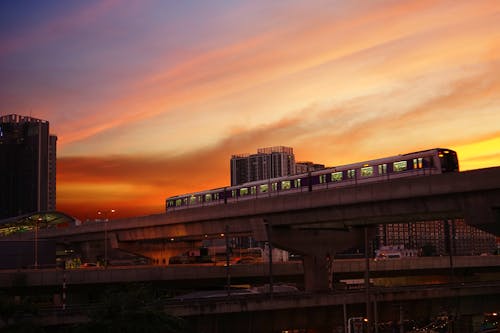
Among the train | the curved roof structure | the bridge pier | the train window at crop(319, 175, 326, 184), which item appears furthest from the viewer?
Answer: the curved roof structure

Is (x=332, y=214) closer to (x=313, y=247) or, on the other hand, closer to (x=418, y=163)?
(x=313, y=247)

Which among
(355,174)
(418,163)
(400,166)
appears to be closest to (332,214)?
(400,166)

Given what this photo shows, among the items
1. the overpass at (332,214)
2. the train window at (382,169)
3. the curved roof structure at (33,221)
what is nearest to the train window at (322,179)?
the train window at (382,169)

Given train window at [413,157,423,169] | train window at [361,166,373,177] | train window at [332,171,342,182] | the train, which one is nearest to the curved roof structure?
the train

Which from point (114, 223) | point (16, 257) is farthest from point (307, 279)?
point (16, 257)

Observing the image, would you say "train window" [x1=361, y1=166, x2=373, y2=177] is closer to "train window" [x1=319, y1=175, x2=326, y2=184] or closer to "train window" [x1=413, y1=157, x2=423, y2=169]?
"train window" [x1=413, y1=157, x2=423, y2=169]

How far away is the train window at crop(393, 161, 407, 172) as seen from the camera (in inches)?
2430

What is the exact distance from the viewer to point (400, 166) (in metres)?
62.1

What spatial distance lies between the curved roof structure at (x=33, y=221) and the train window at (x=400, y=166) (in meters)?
89.0

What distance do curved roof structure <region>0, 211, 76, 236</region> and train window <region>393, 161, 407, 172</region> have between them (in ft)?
292

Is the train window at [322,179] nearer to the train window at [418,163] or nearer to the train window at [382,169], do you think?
the train window at [382,169]

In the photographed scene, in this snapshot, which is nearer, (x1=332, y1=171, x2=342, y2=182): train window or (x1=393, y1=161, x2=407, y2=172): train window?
(x1=393, y1=161, x2=407, y2=172): train window

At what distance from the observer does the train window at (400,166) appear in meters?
61.7

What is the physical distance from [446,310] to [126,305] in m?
33.9
